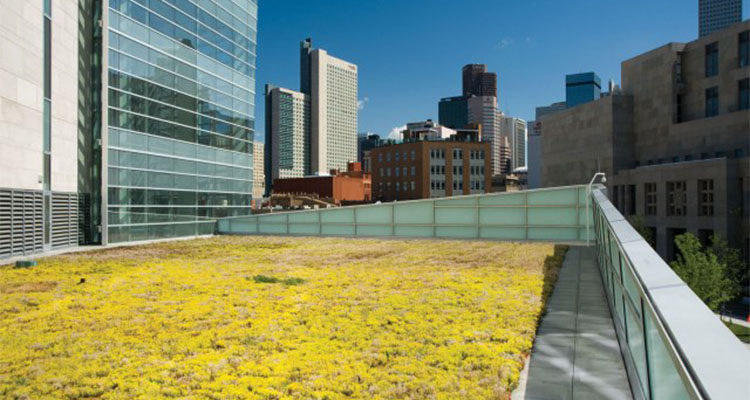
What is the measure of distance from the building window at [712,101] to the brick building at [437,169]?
56.0 m

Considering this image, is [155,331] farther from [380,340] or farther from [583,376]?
[583,376]

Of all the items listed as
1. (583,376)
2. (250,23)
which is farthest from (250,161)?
(583,376)

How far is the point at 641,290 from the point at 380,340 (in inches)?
237

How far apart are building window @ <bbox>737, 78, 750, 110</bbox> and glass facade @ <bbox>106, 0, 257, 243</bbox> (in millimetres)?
57718

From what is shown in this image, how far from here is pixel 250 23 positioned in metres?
49.6

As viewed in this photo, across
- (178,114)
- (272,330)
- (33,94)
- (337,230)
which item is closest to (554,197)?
(337,230)

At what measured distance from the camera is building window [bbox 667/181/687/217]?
55316mm

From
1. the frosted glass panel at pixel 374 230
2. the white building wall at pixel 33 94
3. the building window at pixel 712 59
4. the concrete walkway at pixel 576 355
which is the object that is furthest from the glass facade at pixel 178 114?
the building window at pixel 712 59

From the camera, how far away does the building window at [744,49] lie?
58.8 m

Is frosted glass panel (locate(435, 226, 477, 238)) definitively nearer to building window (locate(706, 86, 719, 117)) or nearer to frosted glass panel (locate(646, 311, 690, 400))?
frosted glass panel (locate(646, 311, 690, 400))

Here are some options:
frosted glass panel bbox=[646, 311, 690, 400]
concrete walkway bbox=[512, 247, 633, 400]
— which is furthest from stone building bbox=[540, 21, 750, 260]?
frosted glass panel bbox=[646, 311, 690, 400]

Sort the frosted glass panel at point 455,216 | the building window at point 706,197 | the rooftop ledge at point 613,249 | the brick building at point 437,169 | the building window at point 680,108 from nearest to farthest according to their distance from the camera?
1. the rooftop ledge at point 613,249
2. the frosted glass panel at point 455,216
3. the building window at point 706,197
4. the building window at point 680,108
5. the brick building at point 437,169

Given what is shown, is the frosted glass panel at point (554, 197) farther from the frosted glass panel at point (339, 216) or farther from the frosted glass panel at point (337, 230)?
the frosted glass panel at point (337, 230)

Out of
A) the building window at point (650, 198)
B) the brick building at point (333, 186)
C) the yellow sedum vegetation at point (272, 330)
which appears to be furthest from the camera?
the brick building at point (333, 186)
